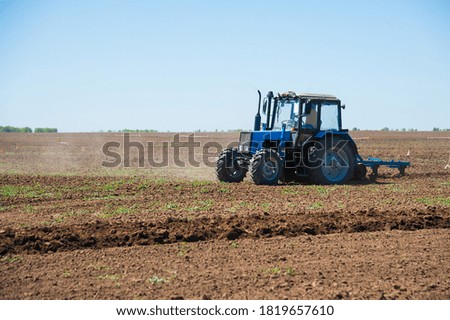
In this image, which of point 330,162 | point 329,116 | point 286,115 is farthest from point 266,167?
point 329,116

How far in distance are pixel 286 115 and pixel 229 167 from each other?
2225 millimetres

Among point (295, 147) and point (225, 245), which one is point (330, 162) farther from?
point (225, 245)

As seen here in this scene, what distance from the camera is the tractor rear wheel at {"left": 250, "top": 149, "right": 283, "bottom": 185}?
15617mm

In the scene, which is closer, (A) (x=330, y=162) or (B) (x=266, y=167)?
(B) (x=266, y=167)

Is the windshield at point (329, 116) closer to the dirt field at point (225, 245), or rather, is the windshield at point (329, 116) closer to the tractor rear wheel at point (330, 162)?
the tractor rear wheel at point (330, 162)

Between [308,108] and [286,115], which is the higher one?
[308,108]

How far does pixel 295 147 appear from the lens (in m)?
15.9

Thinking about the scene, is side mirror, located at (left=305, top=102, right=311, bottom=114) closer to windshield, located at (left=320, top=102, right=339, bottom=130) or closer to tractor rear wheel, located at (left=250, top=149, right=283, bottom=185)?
windshield, located at (left=320, top=102, right=339, bottom=130)

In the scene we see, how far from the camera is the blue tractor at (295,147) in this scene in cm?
1584

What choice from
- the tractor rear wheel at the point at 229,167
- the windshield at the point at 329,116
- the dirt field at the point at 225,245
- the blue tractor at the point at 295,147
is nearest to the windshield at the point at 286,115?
the blue tractor at the point at 295,147

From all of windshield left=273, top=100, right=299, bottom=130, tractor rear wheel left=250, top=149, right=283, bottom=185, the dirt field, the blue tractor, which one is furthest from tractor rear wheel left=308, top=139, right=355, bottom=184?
the dirt field

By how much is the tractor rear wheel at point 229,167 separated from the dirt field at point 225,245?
205 centimetres
